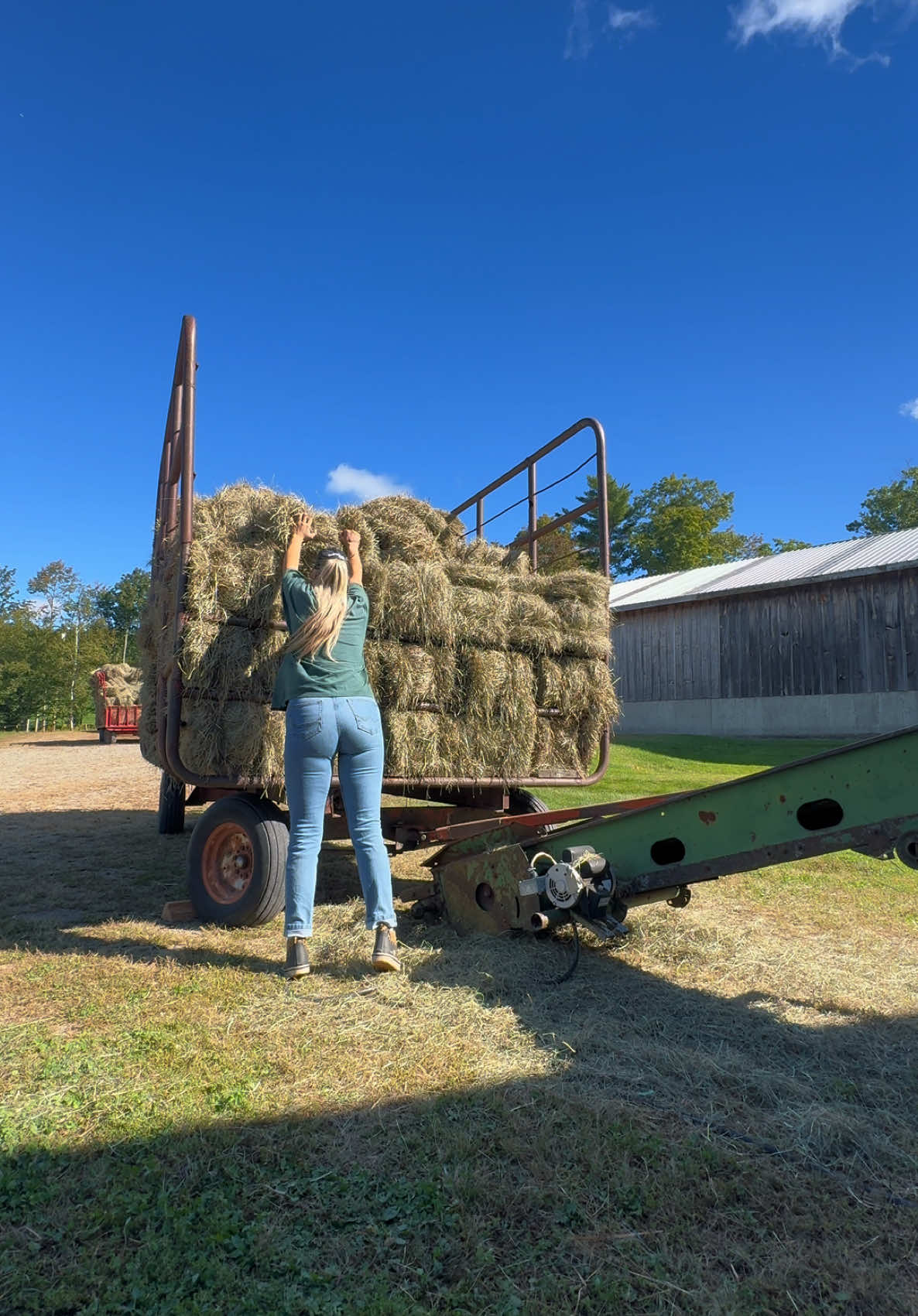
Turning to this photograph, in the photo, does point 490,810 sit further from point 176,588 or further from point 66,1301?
point 66,1301

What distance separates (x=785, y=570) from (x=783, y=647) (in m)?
2.46

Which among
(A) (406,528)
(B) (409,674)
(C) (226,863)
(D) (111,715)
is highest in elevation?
(A) (406,528)

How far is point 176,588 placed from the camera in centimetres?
470

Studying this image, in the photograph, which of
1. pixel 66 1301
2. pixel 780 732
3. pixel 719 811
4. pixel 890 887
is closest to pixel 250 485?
pixel 719 811

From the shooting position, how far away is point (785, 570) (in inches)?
891

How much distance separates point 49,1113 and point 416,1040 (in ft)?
3.92

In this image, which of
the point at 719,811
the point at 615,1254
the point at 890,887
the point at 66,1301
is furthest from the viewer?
the point at 890,887

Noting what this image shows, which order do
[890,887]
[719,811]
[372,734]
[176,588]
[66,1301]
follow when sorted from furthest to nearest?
[890,887]
[176,588]
[372,734]
[719,811]
[66,1301]

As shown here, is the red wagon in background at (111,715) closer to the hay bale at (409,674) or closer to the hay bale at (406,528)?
the hay bale at (406,528)

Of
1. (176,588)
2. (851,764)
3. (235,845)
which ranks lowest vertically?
(235,845)

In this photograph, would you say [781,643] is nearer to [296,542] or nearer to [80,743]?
[296,542]

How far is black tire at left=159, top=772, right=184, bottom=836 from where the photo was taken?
7.87 metres

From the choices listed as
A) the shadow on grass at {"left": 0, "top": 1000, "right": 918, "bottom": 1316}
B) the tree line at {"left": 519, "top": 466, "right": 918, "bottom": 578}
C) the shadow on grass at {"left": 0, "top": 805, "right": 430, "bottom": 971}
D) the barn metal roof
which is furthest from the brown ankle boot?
the tree line at {"left": 519, "top": 466, "right": 918, "bottom": 578}

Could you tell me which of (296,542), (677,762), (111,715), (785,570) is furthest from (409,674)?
(111,715)
